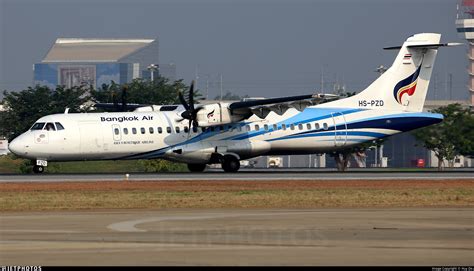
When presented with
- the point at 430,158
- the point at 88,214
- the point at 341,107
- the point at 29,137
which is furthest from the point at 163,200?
the point at 430,158

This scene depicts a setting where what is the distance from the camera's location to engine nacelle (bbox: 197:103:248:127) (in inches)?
1797

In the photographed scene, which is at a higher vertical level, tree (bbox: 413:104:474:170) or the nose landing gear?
tree (bbox: 413:104:474:170)

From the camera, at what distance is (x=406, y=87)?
49.0m

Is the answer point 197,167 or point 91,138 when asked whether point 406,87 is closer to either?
point 197,167

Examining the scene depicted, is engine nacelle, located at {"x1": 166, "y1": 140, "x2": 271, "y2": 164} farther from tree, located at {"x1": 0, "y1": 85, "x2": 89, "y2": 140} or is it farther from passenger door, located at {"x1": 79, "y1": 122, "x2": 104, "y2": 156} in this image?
tree, located at {"x1": 0, "y1": 85, "x2": 89, "y2": 140}

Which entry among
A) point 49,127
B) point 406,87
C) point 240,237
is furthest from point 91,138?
point 240,237

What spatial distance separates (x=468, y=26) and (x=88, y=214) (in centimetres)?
17526

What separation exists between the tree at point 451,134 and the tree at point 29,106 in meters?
27.9

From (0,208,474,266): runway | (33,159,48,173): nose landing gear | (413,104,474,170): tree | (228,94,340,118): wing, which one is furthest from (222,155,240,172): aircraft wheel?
(0,208,474,266): runway

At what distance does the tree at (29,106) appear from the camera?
2931 inches

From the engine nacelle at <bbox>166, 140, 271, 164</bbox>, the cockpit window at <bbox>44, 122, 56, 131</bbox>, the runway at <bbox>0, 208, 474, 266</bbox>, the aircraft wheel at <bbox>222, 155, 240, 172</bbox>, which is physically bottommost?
the runway at <bbox>0, 208, 474, 266</bbox>

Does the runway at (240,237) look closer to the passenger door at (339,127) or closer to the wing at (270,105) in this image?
the wing at (270,105)

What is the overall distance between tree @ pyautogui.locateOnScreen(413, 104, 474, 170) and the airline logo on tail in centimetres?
1258

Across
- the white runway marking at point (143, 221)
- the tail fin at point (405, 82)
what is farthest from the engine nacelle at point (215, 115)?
the white runway marking at point (143, 221)
